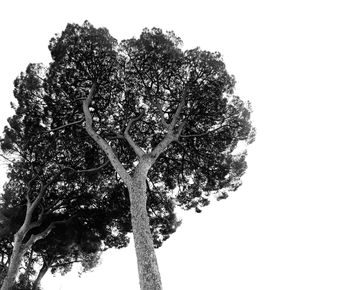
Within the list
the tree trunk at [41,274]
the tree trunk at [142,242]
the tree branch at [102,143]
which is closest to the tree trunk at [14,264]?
the tree trunk at [41,274]

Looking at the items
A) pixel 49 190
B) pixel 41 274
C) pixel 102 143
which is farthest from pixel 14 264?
pixel 102 143

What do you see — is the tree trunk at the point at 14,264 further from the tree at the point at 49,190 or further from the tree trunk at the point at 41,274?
the tree trunk at the point at 41,274

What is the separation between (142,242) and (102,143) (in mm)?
3181

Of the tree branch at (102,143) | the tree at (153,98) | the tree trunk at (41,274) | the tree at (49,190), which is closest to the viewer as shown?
the tree branch at (102,143)

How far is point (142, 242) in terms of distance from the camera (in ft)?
16.3

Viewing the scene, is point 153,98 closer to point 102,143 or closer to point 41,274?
point 102,143

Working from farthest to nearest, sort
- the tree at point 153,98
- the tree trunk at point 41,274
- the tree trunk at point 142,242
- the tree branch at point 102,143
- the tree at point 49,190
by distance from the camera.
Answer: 1. the tree trunk at point 41,274
2. the tree at point 49,190
3. the tree at point 153,98
4. the tree branch at point 102,143
5. the tree trunk at point 142,242

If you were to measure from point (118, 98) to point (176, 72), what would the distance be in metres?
2.20

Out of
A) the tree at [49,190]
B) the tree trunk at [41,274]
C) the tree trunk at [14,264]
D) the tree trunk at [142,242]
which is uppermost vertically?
the tree at [49,190]

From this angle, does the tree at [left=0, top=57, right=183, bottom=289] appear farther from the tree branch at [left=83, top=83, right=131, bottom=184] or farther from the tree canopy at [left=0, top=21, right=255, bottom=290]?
the tree branch at [left=83, top=83, right=131, bottom=184]

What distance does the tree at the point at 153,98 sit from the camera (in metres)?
8.62

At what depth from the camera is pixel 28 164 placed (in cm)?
1062

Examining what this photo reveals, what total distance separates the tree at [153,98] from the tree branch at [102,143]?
2.4 inches

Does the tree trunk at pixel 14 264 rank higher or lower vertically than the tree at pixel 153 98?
lower
